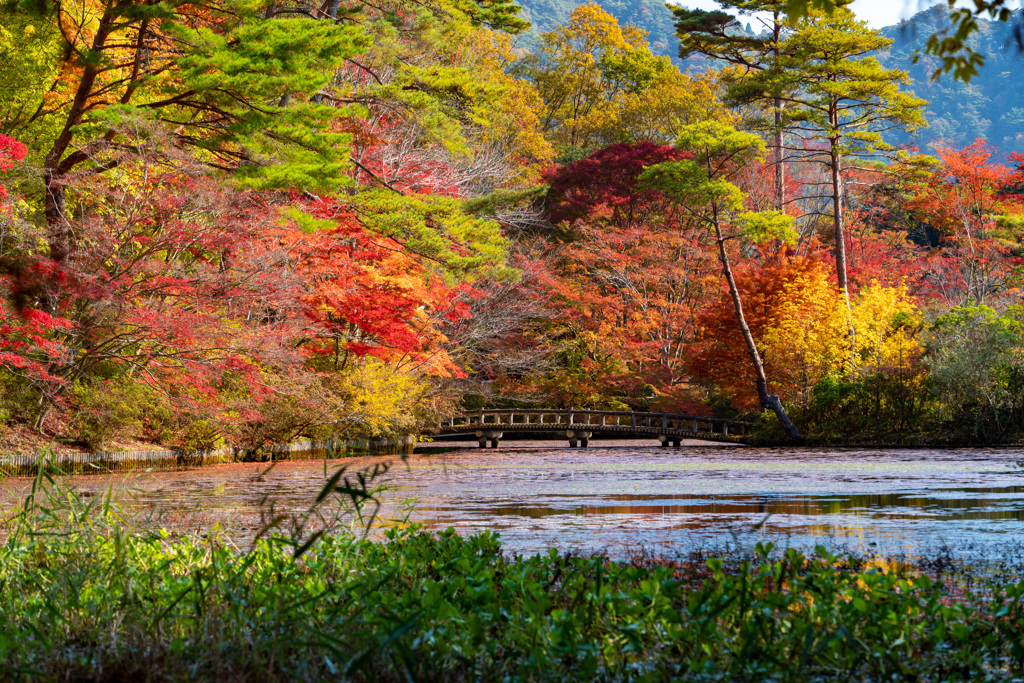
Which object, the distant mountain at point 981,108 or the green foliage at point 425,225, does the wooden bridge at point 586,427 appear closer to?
the green foliage at point 425,225

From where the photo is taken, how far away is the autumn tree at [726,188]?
21219mm

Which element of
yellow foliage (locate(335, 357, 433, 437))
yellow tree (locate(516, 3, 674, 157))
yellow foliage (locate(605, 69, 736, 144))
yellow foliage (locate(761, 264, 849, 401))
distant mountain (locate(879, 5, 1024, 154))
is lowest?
yellow foliage (locate(335, 357, 433, 437))

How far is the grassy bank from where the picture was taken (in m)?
2.48

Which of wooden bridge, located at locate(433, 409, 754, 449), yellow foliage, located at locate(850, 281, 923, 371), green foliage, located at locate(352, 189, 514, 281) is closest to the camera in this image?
green foliage, located at locate(352, 189, 514, 281)

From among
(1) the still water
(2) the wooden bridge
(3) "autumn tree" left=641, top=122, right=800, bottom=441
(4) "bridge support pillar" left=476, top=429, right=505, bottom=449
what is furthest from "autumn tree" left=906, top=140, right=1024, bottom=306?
(4) "bridge support pillar" left=476, top=429, right=505, bottom=449

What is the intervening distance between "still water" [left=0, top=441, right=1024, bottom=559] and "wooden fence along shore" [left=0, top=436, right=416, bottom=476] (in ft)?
Result: 2.91

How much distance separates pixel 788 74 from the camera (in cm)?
2231

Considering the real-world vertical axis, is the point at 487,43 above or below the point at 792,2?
above

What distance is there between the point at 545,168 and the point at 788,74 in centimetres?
930

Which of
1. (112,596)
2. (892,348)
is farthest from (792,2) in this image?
(892,348)

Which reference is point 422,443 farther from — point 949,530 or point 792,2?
point 792,2

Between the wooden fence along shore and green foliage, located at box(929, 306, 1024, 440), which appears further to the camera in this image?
green foliage, located at box(929, 306, 1024, 440)

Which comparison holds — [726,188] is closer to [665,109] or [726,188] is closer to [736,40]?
[736,40]

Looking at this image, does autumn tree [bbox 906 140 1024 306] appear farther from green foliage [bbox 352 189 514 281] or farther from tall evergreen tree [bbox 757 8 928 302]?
green foliage [bbox 352 189 514 281]
